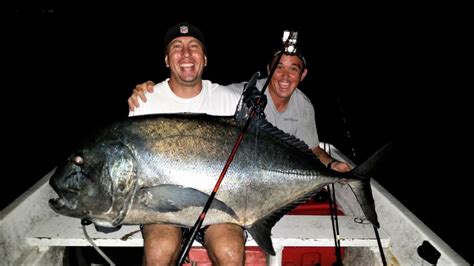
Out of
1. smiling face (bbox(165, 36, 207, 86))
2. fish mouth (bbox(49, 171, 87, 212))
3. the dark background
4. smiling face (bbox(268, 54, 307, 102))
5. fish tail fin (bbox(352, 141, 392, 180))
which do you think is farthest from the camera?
the dark background

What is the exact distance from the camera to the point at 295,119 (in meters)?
3.61

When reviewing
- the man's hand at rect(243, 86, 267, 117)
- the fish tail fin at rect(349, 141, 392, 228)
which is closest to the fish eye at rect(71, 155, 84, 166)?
the man's hand at rect(243, 86, 267, 117)

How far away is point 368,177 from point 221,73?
19445mm

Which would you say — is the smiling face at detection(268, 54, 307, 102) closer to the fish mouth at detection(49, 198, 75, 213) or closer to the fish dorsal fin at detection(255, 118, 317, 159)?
the fish dorsal fin at detection(255, 118, 317, 159)

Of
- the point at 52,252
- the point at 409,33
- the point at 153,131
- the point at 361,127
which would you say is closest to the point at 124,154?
the point at 153,131

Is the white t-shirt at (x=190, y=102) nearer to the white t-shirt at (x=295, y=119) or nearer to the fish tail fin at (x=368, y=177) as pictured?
the white t-shirt at (x=295, y=119)

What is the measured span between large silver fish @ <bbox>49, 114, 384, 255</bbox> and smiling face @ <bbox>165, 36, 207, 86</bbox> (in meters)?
0.71

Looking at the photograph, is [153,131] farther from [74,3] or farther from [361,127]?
[74,3]

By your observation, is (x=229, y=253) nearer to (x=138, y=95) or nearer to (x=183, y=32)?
(x=138, y=95)

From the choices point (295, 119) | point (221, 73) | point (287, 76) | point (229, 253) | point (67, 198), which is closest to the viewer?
point (67, 198)

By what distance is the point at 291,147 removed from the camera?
7.64 feet

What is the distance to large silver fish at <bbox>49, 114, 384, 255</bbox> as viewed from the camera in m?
1.95

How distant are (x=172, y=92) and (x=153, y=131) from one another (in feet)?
2.88

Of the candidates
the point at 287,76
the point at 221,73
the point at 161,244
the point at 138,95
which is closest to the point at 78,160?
the point at 161,244
